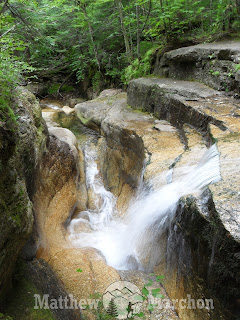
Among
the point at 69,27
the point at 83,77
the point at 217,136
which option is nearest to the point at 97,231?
the point at 217,136

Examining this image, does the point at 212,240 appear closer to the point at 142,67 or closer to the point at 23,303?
the point at 23,303

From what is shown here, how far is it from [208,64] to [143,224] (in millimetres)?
5558

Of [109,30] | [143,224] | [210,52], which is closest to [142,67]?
[210,52]

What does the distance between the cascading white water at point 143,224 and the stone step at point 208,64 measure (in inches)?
129

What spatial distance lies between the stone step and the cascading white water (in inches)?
129

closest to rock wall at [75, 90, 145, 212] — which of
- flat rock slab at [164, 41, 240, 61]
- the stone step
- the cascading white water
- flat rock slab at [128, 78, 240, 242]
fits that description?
the cascading white water

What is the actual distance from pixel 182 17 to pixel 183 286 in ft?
33.4

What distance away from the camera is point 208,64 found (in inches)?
294

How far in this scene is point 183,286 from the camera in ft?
10.8

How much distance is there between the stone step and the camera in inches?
263

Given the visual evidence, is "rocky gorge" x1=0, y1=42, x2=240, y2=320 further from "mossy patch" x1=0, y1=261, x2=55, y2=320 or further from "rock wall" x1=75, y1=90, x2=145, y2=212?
"mossy patch" x1=0, y1=261, x2=55, y2=320

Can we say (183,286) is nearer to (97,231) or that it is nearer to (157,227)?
(157,227)

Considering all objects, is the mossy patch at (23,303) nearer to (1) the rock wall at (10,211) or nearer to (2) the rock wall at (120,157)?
(1) the rock wall at (10,211)

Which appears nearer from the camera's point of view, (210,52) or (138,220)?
(138,220)
